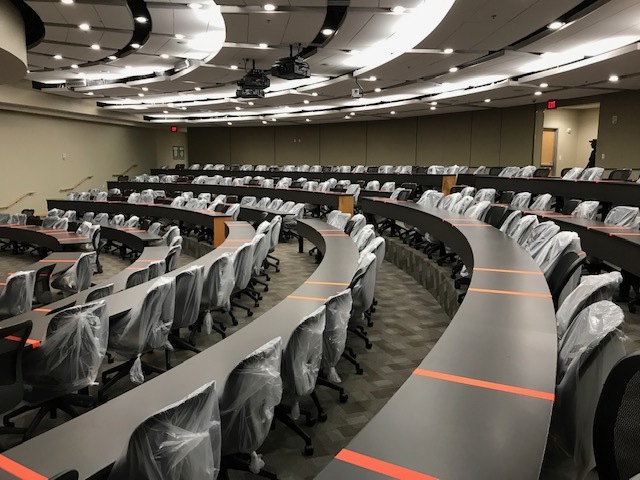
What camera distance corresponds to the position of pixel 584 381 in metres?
1.92

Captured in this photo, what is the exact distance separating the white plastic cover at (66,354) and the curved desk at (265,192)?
7551 millimetres

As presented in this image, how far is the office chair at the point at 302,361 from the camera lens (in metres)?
2.72

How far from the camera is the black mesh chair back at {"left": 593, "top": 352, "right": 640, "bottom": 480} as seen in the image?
4.49ft

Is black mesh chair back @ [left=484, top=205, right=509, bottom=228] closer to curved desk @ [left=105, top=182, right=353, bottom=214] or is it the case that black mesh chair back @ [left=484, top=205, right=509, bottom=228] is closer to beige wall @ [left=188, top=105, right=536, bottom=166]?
curved desk @ [left=105, top=182, right=353, bottom=214]

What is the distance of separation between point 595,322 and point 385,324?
10.8 feet

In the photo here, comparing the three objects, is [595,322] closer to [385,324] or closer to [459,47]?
[385,324]

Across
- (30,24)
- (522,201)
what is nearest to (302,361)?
(522,201)

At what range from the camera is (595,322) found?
205 centimetres

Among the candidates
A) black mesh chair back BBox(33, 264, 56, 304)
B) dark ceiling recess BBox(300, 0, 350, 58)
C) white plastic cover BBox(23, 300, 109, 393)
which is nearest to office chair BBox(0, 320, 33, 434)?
white plastic cover BBox(23, 300, 109, 393)

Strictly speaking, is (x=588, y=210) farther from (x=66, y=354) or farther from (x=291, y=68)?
(x=66, y=354)

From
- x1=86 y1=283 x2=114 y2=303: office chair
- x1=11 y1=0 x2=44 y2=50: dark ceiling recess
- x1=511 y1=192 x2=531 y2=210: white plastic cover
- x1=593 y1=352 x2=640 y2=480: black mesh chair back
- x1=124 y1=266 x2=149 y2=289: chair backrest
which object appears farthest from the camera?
x1=511 y1=192 x2=531 y2=210: white plastic cover

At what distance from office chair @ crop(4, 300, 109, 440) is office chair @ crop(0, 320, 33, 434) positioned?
122 mm

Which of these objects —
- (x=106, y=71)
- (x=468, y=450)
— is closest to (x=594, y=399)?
(x=468, y=450)

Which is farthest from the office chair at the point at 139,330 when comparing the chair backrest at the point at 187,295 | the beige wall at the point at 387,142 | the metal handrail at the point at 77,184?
the metal handrail at the point at 77,184
